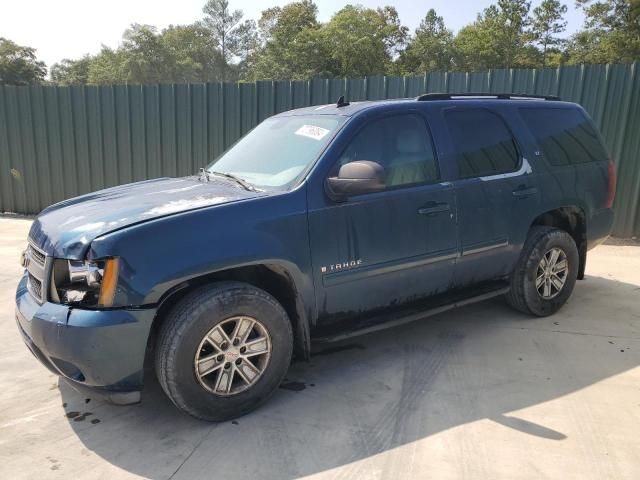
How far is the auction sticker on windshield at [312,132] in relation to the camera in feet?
12.1

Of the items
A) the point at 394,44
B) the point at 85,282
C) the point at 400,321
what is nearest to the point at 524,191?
the point at 400,321

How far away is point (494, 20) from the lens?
2201 inches

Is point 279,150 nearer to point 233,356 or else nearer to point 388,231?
point 388,231

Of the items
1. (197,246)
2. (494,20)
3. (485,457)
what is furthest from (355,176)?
(494,20)

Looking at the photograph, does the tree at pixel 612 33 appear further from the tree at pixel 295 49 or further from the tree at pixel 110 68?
the tree at pixel 110 68

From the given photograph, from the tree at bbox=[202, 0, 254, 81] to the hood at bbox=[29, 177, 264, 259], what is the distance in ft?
323

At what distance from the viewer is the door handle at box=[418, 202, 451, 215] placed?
378 centimetres

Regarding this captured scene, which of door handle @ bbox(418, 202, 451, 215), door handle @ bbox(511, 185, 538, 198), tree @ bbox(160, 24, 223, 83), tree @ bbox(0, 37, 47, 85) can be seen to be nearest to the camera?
door handle @ bbox(418, 202, 451, 215)

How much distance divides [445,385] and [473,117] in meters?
2.17

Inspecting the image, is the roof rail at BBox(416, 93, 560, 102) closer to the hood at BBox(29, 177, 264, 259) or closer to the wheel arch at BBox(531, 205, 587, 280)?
the wheel arch at BBox(531, 205, 587, 280)

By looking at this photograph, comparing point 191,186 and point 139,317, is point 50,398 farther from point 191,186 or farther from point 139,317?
point 191,186

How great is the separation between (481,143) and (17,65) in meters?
88.8

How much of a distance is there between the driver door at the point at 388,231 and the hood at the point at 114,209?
61cm

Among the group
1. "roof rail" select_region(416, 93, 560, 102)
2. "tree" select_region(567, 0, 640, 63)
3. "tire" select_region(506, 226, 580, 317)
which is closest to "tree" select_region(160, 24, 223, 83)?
"tree" select_region(567, 0, 640, 63)
